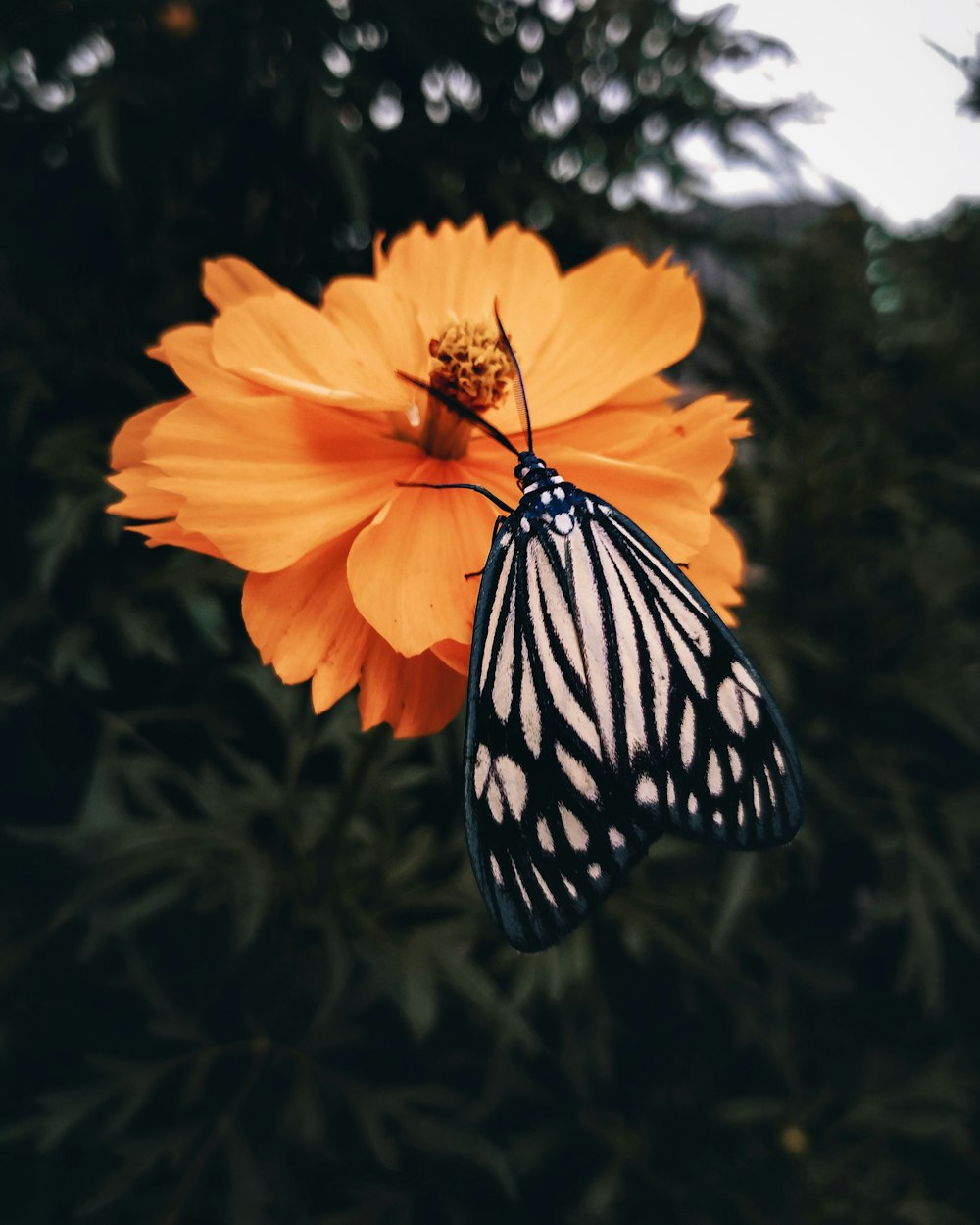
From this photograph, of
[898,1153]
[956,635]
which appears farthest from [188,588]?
[898,1153]

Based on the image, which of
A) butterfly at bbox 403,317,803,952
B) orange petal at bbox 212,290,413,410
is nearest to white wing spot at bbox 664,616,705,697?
butterfly at bbox 403,317,803,952

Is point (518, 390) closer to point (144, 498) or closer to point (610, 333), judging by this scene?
point (610, 333)

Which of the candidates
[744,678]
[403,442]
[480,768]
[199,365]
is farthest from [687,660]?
[199,365]

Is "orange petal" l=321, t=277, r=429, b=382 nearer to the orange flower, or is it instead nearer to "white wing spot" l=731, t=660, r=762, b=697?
the orange flower

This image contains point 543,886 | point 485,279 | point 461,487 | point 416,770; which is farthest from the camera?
point 416,770

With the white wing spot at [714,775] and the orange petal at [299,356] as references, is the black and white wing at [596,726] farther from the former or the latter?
Result: the orange petal at [299,356]
